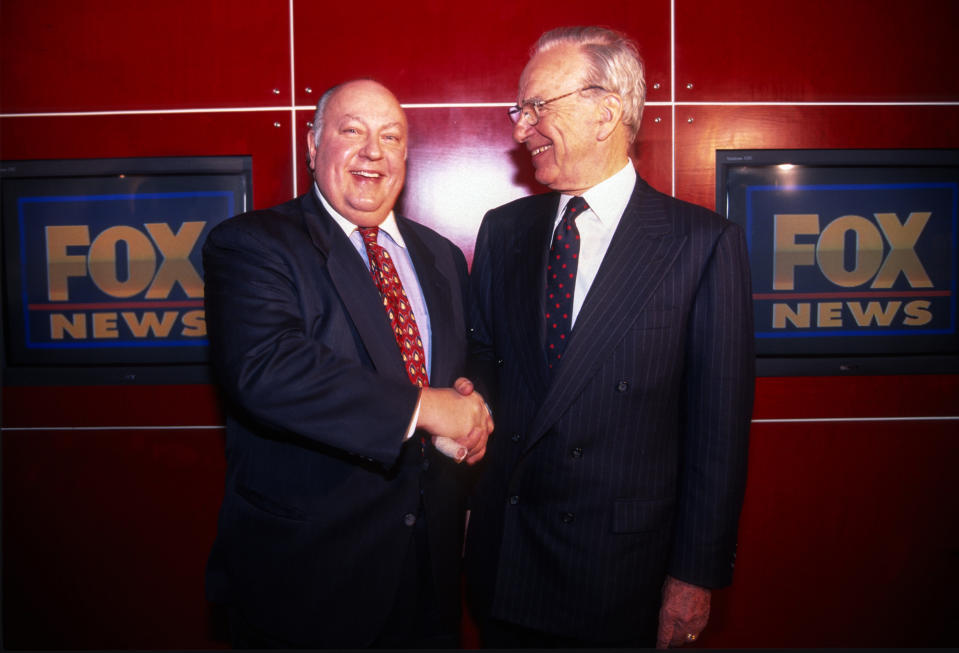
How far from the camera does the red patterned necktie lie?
1581 mm

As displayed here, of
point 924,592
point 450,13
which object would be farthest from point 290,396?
point 924,592

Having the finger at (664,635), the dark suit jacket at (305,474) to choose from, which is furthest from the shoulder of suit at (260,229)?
the finger at (664,635)

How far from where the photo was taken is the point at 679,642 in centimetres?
149

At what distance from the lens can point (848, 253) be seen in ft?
8.07

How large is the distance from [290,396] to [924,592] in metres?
3.07

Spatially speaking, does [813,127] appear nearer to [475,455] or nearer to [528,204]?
[528,204]

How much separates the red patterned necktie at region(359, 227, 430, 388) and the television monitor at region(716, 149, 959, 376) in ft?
5.47

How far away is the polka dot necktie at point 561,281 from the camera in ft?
5.03

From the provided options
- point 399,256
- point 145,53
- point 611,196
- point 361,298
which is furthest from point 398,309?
point 145,53

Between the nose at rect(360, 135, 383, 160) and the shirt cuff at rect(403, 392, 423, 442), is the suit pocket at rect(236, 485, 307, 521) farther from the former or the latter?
the nose at rect(360, 135, 383, 160)

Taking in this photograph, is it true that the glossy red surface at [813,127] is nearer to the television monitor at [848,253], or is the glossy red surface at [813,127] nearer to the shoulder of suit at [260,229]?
the television monitor at [848,253]

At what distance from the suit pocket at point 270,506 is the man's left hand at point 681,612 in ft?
3.44

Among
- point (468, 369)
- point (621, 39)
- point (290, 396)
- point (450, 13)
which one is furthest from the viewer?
point (450, 13)

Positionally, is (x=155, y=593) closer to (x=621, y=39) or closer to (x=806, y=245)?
(x=621, y=39)
